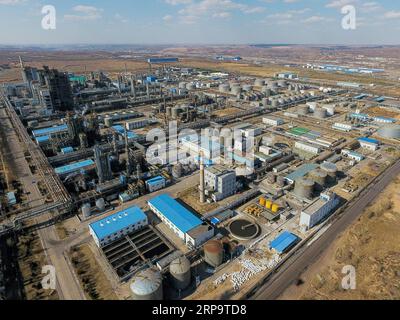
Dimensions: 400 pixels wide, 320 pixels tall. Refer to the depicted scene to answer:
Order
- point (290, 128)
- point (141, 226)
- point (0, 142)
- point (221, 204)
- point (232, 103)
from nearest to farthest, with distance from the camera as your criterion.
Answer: point (141, 226)
point (221, 204)
point (0, 142)
point (290, 128)
point (232, 103)

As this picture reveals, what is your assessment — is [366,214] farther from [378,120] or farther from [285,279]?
[378,120]

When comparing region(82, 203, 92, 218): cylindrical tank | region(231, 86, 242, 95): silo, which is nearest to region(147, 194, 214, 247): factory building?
region(82, 203, 92, 218): cylindrical tank

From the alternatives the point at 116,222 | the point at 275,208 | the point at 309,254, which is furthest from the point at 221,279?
the point at 116,222

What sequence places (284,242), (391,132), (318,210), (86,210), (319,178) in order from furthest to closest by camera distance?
(391,132) < (319,178) < (86,210) < (318,210) < (284,242)

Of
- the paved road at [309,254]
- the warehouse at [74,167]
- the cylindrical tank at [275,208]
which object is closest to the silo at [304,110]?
the paved road at [309,254]

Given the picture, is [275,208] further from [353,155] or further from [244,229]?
[353,155]


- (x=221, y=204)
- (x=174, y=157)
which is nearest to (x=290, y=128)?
(x=174, y=157)

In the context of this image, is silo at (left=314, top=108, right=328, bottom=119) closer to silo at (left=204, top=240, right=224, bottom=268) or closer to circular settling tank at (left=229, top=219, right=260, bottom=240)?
circular settling tank at (left=229, top=219, right=260, bottom=240)
